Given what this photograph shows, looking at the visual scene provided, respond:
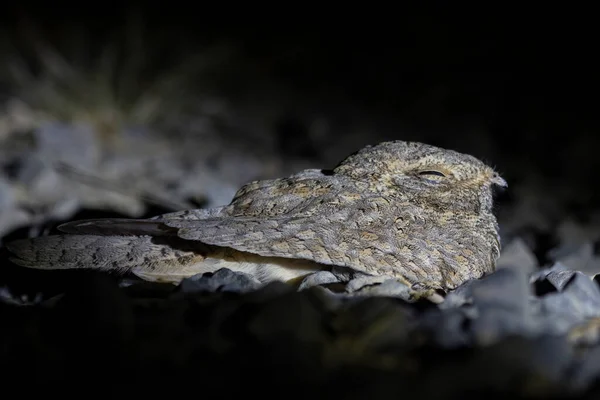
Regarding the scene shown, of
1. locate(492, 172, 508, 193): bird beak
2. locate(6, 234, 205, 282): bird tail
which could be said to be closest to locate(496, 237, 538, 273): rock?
locate(492, 172, 508, 193): bird beak

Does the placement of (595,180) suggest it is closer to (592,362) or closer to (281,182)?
(281,182)

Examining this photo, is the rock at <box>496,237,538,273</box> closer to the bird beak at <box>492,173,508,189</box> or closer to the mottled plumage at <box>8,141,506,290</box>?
the bird beak at <box>492,173,508,189</box>

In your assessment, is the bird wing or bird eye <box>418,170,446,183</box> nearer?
the bird wing

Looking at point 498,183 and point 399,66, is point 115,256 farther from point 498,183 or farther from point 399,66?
point 399,66

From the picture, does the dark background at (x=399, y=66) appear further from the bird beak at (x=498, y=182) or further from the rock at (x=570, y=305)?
the rock at (x=570, y=305)

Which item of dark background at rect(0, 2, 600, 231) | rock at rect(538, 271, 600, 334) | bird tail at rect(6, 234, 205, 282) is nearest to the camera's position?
rock at rect(538, 271, 600, 334)

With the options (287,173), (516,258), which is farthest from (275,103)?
(516,258)

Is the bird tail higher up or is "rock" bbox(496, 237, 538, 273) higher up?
"rock" bbox(496, 237, 538, 273)

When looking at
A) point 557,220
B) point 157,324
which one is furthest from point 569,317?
point 557,220

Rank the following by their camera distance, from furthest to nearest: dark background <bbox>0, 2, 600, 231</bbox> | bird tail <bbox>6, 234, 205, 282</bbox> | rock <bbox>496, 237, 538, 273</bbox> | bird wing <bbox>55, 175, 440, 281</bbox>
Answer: dark background <bbox>0, 2, 600, 231</bbox>
rock <bbox>496, 237, 538, 273</bbox>
bird tail <bbox>6, 234, 205, 282</bbox>
bird wing <bbox>55, 175, 440, 281</bbox>
